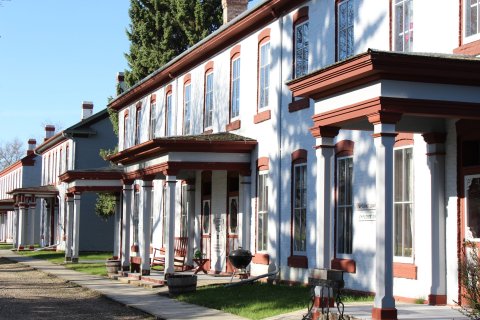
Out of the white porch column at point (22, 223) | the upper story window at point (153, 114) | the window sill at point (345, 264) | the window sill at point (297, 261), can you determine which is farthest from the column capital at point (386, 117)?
the white porch column at point (22, 223)

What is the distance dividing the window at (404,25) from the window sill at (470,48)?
1.60m

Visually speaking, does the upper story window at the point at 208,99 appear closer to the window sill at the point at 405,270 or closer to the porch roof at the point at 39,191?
the window sill at the point at 405,270

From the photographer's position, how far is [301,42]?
19406 mm

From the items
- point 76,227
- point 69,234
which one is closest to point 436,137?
point 76,227

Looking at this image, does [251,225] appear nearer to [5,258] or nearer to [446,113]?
[446,113]

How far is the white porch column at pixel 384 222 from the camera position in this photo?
37.4 feet

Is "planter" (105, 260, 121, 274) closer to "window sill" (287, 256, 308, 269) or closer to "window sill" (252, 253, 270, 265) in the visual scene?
"window sill" (252, 253, 270, 265)

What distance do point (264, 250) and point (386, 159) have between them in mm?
10149

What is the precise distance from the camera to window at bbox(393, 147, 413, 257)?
1476 centimetres

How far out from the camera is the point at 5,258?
39.2 m

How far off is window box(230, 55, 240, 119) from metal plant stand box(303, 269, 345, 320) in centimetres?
1083

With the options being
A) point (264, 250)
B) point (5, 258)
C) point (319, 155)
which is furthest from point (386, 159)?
point (5, 258)

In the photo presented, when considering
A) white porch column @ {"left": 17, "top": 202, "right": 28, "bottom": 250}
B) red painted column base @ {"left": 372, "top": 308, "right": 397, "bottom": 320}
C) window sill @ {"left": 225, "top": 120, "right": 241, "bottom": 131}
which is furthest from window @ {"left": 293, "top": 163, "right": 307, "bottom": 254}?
white porch column @ {"left": 17, "top": 202, "right": 28, "bottom": 250}

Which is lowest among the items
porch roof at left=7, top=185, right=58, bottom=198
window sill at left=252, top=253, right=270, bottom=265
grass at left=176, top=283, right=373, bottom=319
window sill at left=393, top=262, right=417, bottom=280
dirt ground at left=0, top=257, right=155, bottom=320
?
dirt ground at left=0, top=257, right=155, bottom=320
